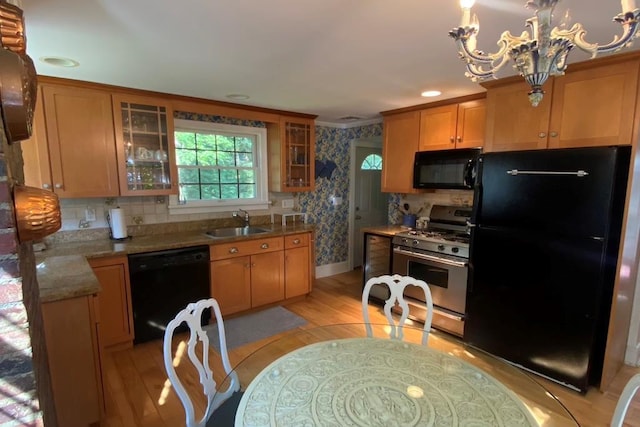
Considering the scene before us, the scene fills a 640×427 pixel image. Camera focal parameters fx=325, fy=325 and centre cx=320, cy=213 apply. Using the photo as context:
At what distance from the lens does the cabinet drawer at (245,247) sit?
10.4ft

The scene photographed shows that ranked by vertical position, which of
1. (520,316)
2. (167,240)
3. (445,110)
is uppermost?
Answer: (445,110)

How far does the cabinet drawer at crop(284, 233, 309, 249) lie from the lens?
370cm

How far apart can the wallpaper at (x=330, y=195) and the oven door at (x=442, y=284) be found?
5.40ft

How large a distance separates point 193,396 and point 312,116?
3.17 m

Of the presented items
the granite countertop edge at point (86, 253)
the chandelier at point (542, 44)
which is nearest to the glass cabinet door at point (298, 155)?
the granite countertop edge at point (86, 253)

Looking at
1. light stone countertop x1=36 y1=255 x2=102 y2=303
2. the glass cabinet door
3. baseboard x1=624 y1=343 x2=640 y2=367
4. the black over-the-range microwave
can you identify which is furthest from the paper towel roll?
baseboard x1=624 y1=343 x2=640 y2=367

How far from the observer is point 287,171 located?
4.02 metres

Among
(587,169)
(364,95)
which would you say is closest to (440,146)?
(364,95)

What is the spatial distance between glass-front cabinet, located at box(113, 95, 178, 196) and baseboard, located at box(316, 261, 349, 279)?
2.40m

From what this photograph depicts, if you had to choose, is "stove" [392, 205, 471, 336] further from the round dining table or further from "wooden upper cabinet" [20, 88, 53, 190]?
"wooden upper cabinet" [20, 88, 53, 190]

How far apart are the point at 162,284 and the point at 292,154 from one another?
209 centimetres

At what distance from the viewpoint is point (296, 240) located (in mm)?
3791

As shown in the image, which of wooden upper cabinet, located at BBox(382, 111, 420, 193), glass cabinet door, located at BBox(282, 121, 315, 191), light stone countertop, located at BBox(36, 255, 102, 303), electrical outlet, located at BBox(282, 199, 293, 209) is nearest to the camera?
light stone countertop, located at BBox(36, 255, 102, 303)

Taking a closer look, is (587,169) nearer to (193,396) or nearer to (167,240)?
(193,396)
